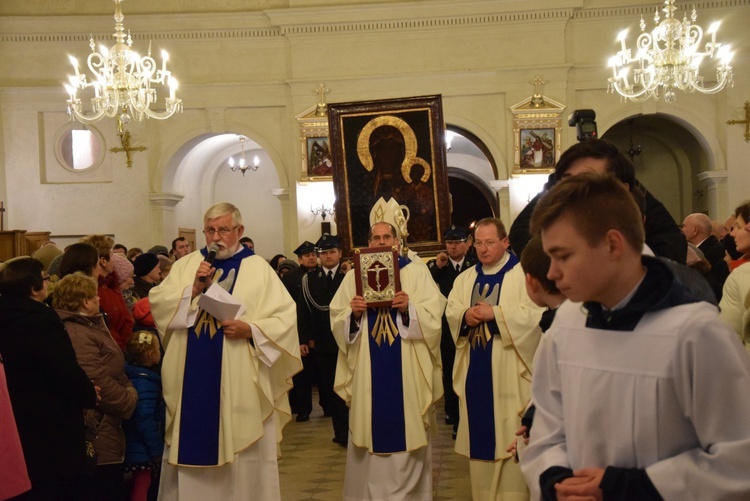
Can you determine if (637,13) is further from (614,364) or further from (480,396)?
(614,364)

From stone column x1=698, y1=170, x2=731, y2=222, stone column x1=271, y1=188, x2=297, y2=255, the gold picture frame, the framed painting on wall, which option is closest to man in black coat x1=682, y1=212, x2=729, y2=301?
the gold picture frame

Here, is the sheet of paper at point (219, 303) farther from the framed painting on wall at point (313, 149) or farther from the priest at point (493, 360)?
the framed painting on wall at point (313, 149)

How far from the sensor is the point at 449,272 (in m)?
10.2

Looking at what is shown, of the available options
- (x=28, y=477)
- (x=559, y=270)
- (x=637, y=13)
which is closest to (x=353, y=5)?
(x=637, y=13)

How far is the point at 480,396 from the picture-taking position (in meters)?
6.26

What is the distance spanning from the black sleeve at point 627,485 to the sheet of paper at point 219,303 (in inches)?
140

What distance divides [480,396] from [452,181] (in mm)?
22442

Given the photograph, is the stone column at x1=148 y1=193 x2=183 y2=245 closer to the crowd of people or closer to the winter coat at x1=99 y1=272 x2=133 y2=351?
the crowd of people

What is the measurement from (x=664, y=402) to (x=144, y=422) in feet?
13.5

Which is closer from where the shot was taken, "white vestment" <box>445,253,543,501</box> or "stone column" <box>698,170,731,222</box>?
"white vestment" <box>445,253,543,501</box>

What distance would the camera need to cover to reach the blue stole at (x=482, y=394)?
6211 millimetres

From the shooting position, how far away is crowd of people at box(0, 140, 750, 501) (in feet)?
7.13

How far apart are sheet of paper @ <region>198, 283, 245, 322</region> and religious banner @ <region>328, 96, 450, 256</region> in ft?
18.5

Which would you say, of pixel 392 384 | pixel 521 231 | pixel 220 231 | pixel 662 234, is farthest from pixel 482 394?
pixel 662 234
